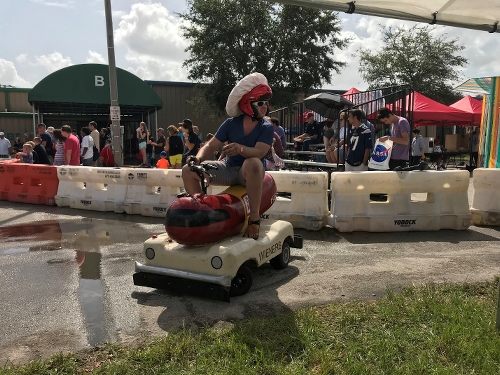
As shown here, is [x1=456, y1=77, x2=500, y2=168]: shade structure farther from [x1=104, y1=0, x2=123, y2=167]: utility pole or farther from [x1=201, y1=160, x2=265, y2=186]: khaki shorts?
[x1=201, y1=160, x2=265, y2=186]: khaki shorts

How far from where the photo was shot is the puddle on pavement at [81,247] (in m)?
3.73

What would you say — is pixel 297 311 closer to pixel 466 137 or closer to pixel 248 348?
pixel 248 348

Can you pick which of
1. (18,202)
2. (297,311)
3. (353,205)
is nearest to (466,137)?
(353,205)

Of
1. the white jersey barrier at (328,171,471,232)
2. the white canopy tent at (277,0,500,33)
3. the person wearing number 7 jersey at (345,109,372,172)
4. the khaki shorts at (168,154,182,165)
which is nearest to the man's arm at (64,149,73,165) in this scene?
the khaki shorts at (168,154,182,165)

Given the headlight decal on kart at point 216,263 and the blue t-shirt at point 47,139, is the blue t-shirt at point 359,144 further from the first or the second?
the blue t-shirt at point 47,139

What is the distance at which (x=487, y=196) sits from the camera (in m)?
7.22

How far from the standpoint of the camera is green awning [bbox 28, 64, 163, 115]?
Answer: 21484mm

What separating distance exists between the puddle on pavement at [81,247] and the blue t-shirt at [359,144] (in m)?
4.29

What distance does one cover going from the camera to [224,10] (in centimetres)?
2781

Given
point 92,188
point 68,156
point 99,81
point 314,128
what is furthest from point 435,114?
point 99,81

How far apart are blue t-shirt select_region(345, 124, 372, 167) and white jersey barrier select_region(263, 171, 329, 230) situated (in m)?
1.13

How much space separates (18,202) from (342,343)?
31.2 ft

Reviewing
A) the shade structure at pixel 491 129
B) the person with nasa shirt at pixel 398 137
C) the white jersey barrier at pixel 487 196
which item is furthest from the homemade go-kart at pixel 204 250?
the shade structure at pixel 491 129

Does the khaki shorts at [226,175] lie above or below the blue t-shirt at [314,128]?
below
